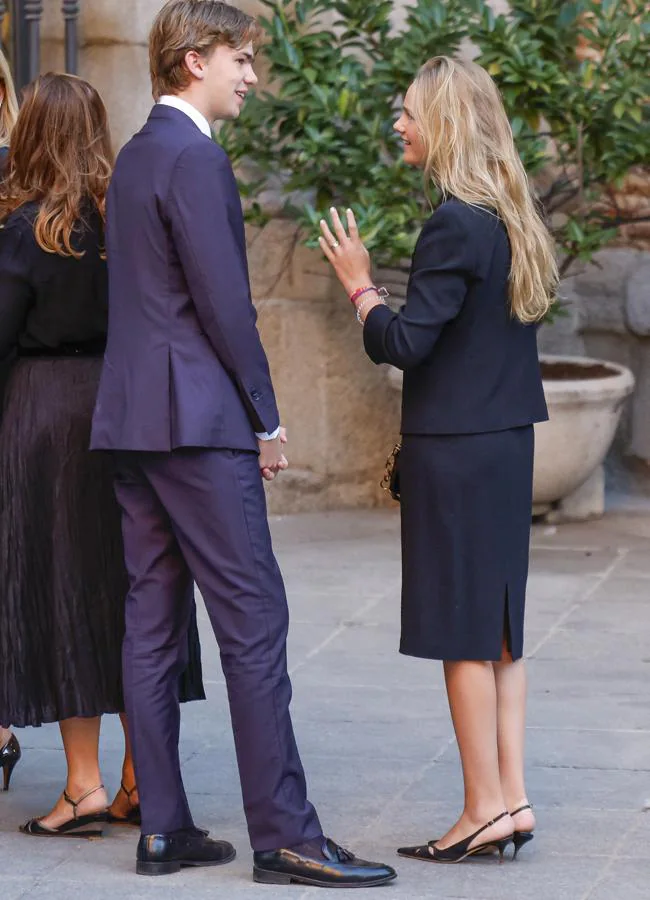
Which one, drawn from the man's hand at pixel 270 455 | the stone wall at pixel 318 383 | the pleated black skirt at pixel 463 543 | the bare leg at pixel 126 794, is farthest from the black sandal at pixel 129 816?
the stone wall at pixel 318 383

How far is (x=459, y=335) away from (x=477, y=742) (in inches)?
32.9

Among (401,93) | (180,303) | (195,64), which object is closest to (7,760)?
(180,303)

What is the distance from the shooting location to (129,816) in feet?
13.5

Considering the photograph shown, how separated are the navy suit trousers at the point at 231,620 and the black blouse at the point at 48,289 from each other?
402 millimetres

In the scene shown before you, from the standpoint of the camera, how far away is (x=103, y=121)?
400 centimetres

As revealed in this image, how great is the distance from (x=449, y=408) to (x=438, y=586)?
1.20 ft

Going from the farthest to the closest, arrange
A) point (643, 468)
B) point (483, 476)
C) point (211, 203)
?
1. point (643, 468)
2. point (483, 476)
3. point (211, 203)

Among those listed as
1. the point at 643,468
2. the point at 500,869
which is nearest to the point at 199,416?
the point at 500,869

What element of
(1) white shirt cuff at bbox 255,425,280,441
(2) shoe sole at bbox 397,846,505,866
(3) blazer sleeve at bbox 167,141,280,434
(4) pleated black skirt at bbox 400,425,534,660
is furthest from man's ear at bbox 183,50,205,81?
(2) shoe sole at bbox 397,846,505,866

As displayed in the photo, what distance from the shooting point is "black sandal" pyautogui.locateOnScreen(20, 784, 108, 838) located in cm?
405

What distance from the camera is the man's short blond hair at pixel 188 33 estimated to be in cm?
355

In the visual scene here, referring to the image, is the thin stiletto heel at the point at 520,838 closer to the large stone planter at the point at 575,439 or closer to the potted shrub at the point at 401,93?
the large stone planter at the point at 575,439

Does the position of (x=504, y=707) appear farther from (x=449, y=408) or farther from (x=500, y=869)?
(x=449, y=408)

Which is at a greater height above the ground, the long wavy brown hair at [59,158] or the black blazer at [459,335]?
the long wavy brown hair at [59,158]
